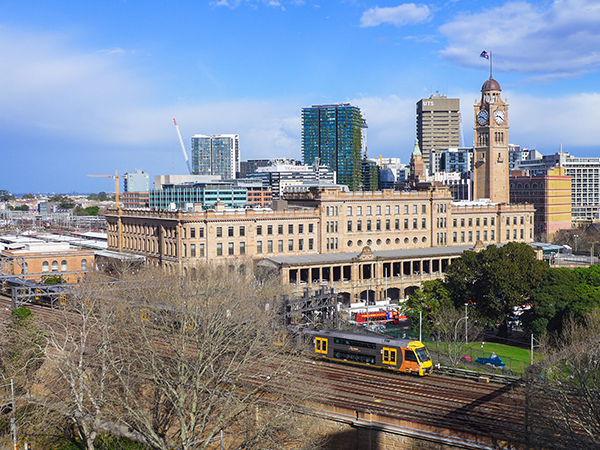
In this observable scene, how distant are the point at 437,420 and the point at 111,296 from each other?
A: 4269 cm

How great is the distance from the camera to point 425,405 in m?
49.5

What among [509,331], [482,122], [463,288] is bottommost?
[509,331]

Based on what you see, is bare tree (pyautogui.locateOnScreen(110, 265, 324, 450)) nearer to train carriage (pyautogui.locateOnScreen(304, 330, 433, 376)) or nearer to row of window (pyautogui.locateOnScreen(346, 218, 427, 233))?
train carriage (pyautogui.locateOnScreen(304, 330, 433, 376))

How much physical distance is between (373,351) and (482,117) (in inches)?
4276

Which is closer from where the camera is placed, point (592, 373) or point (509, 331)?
point (592, 373)

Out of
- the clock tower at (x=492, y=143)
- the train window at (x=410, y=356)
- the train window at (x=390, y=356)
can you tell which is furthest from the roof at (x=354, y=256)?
the train window at (x=410, y=356)

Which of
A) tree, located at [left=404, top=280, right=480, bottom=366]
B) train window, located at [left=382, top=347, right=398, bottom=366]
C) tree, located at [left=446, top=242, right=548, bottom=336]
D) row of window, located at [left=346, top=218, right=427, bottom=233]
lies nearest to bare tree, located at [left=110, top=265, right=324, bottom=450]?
train window, located at [left=382, top=347, right=398, bottom=366]

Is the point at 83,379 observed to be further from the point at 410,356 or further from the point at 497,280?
the point at 497,280

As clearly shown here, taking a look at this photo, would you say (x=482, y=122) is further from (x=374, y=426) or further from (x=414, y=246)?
(x=374, y=426)

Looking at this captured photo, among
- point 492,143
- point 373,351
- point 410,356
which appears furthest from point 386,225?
point 410,356

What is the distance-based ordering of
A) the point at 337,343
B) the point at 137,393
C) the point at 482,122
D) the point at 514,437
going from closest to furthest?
1. the point at 514,437
2. the point at 137,393
3. the point at 337,343
4. the point at 482,122

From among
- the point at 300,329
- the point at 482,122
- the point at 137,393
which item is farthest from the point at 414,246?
the point at 137,393

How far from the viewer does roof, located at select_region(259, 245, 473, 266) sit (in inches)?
4412

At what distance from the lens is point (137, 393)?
53.3 m
